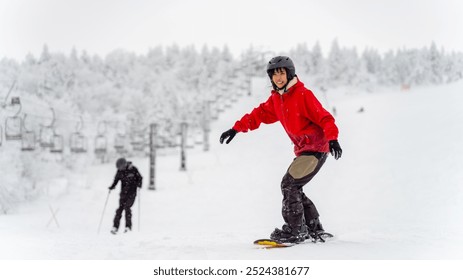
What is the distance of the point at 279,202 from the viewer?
40.1 feet

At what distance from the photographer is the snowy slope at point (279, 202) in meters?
4.79

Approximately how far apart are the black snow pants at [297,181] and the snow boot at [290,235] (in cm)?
4

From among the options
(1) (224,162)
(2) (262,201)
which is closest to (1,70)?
(1) (224,162)

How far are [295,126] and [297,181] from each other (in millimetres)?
549

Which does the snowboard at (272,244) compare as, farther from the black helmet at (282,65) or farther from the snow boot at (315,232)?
the black helmet at (282,65)

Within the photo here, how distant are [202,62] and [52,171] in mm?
66075

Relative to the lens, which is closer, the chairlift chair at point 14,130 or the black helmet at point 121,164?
the black helmet at point 121,164

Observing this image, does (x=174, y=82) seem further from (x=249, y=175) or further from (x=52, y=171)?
(x=249, y=175)

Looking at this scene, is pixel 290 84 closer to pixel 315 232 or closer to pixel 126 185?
pixel 315 232

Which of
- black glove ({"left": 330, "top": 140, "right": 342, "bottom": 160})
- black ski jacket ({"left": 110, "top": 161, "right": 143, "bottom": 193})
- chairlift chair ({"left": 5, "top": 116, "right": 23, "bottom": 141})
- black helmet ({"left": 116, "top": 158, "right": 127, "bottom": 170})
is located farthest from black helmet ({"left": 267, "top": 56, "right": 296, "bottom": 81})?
chairlift chair ({"left": 5, "top": 116, "right": 23, "bottom": 141})

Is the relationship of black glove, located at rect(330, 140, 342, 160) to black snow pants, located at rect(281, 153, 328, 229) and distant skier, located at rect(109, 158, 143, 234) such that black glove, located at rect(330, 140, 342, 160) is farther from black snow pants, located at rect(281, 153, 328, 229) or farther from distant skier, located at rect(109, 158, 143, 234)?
distant skier, located at rect(109, 158, 143, 234)

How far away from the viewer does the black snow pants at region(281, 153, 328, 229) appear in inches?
161

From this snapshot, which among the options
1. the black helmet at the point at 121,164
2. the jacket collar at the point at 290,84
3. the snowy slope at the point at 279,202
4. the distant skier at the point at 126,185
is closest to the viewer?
the jacket collar at the point at 290,84

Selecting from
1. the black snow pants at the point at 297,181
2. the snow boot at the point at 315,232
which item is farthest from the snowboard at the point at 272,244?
the snow boot at the point at 315,232
